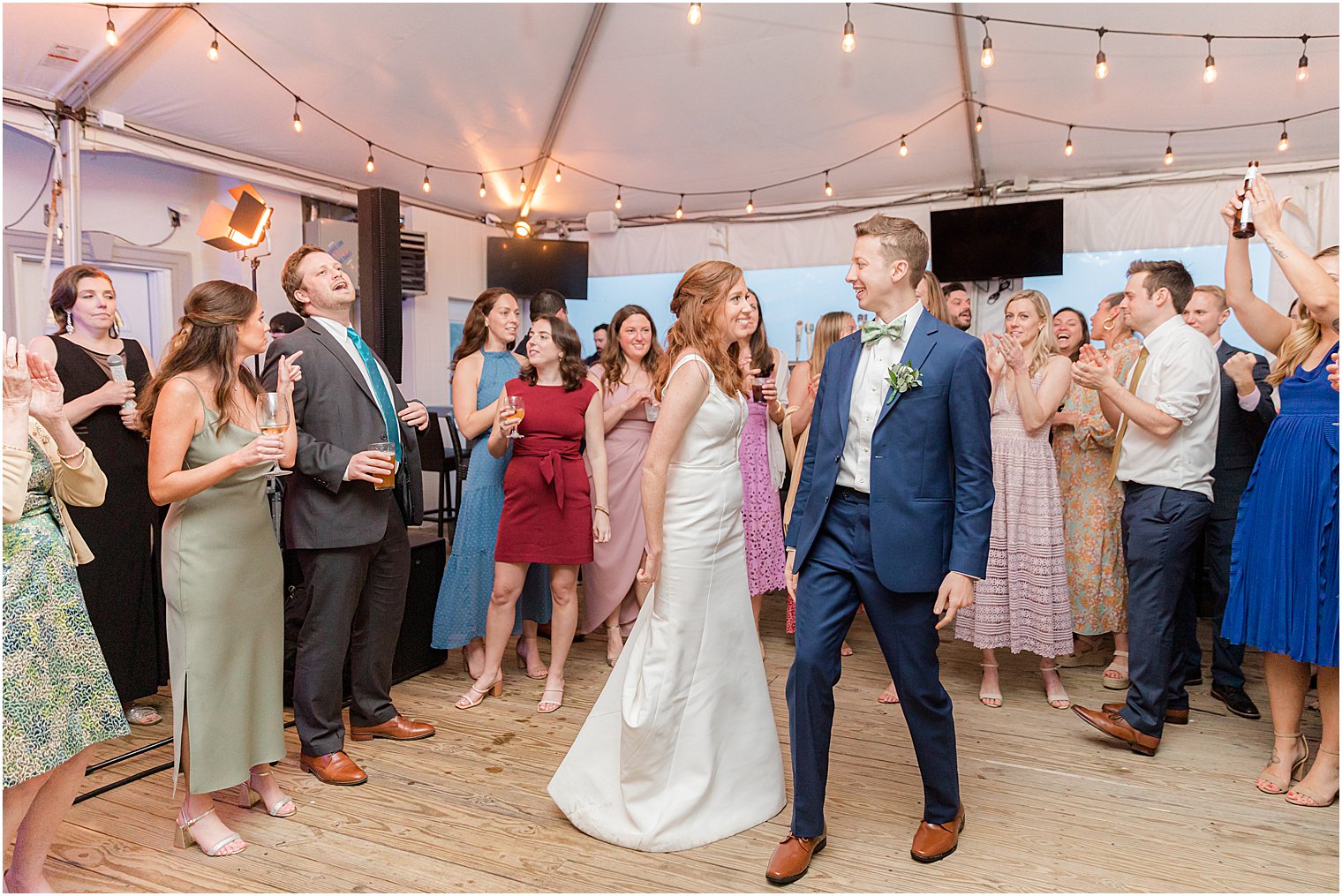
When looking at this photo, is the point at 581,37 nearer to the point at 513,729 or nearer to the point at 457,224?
the point at 457,224

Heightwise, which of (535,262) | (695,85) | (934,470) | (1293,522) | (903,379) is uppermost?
(695,85)

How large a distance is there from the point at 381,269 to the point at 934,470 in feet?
8.93

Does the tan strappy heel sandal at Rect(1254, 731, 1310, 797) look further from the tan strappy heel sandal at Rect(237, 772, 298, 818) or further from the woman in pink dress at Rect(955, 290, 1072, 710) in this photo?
the tan strappy heel sandal at Rect(237, 772, 298, 818)

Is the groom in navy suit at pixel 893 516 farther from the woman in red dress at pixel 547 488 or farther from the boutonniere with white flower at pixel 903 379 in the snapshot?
the woman in red dress at pixel 547 488

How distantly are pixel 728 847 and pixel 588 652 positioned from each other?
2.05 m

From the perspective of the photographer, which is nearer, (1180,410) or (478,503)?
(1180,410)

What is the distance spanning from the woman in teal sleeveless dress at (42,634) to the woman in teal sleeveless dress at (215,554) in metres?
0.23

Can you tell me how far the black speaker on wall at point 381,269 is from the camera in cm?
389

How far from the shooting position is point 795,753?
2.35 metres

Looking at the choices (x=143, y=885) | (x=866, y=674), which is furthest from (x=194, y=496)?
(x=866, y=674)

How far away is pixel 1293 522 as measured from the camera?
267 cm

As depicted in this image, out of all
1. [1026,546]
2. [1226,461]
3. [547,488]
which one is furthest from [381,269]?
[1226,461]

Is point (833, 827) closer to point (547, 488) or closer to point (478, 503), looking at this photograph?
point (547, 488)

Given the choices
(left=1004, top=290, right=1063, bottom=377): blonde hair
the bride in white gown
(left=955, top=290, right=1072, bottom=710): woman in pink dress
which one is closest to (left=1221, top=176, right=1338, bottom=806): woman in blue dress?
(left=955, top=290, right=1072, bottom=710): woman in pink dress
